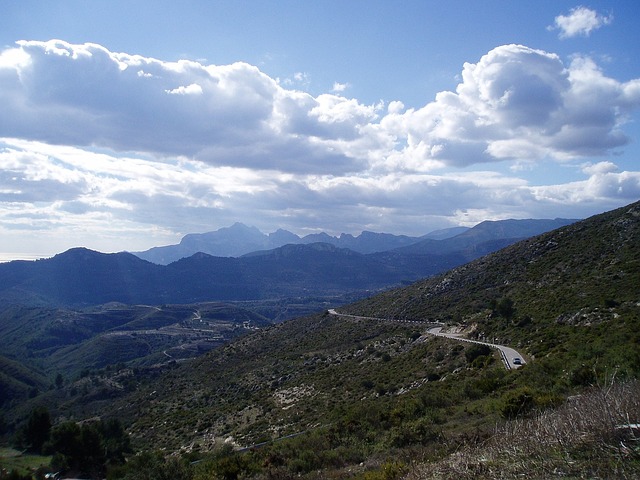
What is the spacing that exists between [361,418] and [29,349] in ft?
660

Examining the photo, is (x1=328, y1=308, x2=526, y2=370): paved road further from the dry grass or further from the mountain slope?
the dry grass

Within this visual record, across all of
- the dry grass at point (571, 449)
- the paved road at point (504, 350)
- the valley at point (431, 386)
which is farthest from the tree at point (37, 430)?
the dry grass at point (571, 449)

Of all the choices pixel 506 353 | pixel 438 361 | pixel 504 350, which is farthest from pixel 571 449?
pixel 438 361

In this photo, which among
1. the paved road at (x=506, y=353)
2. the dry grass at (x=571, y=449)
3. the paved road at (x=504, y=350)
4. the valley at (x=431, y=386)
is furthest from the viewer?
the paved road at (x=504, y=350)

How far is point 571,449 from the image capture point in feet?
21.3

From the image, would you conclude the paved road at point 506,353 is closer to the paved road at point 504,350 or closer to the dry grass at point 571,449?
the paved road at point 504,350

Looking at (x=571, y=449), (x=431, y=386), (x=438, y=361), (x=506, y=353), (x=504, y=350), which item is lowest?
(x=438, y=361)

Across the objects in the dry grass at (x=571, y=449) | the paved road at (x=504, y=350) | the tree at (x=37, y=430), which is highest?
the dry grass at (x=571, y=449)

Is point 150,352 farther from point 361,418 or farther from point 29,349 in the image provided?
point 361,418

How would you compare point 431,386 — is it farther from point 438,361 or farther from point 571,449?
point 571,449

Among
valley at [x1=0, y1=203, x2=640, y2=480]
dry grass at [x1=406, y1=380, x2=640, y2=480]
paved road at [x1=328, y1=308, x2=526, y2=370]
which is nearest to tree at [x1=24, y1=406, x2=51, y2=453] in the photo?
valley at [x1=0, y1=203, x2=640, y2=480]

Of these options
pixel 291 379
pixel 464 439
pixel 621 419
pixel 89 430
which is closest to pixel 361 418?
pixel 464 439

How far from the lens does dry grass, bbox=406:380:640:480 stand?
595 centimetres

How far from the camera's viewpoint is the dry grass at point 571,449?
5.95 metres
